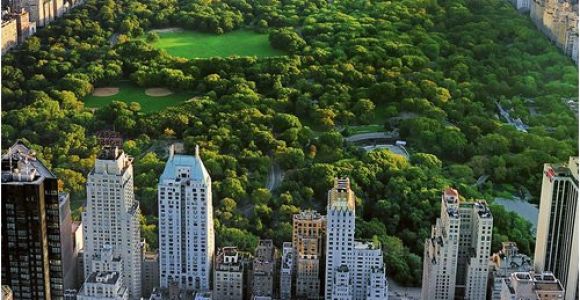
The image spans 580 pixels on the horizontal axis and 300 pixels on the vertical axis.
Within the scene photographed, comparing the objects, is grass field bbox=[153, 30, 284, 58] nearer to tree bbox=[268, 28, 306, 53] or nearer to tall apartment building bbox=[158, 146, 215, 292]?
tree bbox=[268, 28, 306, 53]

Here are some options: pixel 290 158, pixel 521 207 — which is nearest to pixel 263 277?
pixel 290 158

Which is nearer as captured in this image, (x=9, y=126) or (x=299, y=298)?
(x=299, y=298)

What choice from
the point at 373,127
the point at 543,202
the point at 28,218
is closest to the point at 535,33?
the point at 373,127

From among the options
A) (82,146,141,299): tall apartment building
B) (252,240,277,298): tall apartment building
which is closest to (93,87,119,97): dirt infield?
(82,146,141,299): tall apartment building

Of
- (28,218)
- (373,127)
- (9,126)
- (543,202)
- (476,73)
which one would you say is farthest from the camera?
(476,73)

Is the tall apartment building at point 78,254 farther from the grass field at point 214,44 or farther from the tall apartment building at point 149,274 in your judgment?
the grass field at point 214,44

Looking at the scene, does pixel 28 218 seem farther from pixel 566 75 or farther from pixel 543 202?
pixel 566 75

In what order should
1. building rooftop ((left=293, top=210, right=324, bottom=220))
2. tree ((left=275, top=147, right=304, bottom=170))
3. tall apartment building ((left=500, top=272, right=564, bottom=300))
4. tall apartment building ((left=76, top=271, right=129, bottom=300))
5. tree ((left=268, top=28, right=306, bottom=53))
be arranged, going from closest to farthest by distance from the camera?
tall apartment building ((left=500, top=272, right=564, bottom=300)) → tall apartment building ((left=76, top=271, right=129, bottom=300)) → building rooftop ((left=293, top=210, right=324, bottom=220)) → tree ((left=275, top=147, right=304, bottom=170)) → tree ((left=268, top=28, right=306, bottom=53))
